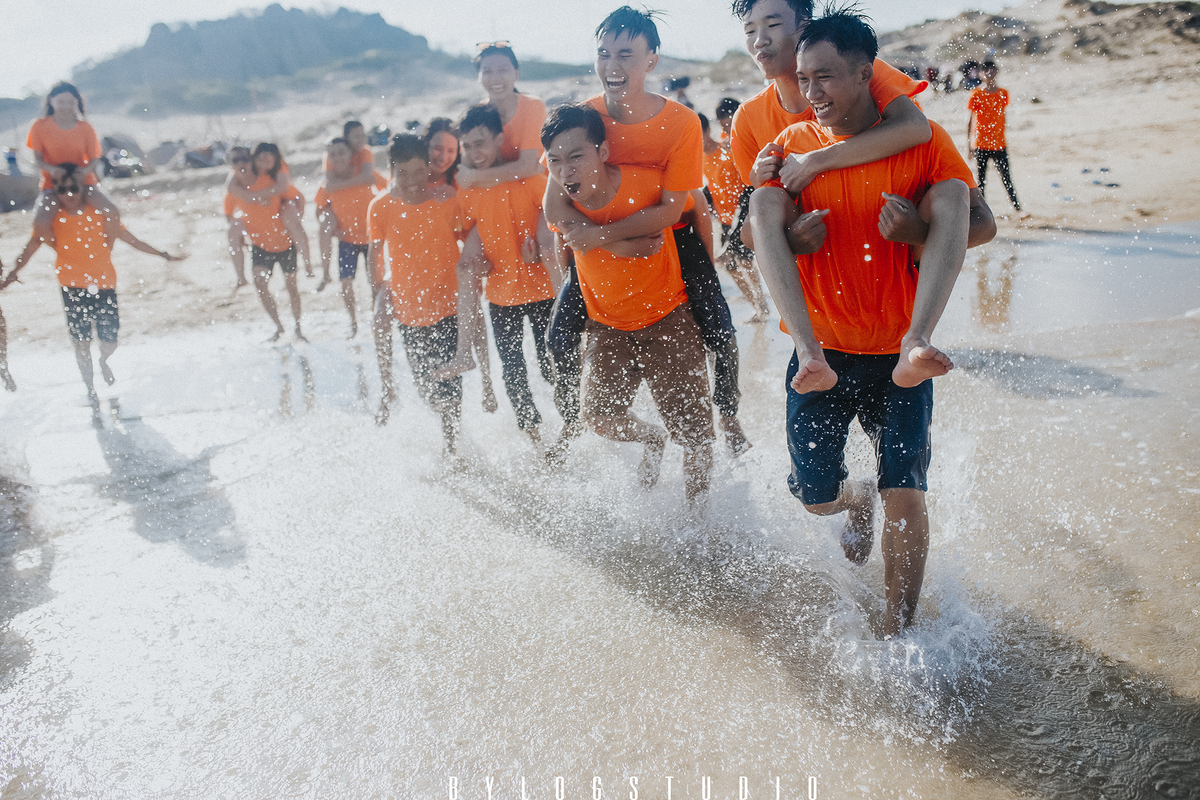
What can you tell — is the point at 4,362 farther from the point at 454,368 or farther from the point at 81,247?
the point at 454,368

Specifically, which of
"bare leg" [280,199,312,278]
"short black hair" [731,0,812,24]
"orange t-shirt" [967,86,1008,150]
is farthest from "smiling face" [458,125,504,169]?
"orange t-shirt" [967,86,1008,150]

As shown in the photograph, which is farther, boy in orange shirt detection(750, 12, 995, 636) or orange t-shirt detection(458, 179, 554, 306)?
orange t-shirt detection(458, 179, 554, 306)

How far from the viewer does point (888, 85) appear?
2.29 metres

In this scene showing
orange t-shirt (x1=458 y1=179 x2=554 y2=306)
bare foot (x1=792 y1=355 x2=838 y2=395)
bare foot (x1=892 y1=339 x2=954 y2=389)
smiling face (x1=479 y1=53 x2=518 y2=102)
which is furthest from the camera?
smiling face (x1=479 y1=53 x2=518 y2=102)

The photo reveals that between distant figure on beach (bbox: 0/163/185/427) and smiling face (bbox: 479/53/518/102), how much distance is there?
2.88m

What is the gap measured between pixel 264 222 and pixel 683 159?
16.8 feet

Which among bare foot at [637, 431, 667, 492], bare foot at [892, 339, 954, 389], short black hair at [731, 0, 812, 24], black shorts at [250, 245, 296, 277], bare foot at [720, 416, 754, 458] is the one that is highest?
short black hair at [731, 0, 812, 24]


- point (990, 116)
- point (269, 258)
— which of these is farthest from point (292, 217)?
point (990, 116)

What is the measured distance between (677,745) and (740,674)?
0.36 metres

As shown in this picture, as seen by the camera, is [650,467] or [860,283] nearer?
[860,283]

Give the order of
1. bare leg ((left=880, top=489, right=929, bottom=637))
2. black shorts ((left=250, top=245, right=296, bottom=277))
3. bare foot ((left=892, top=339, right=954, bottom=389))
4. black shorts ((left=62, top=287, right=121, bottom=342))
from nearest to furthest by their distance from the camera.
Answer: bare foot ((left=892, top=339, right=954, bottom=389)) → bare leg ((left=880, top=489, right=929, bottom=637)) → black shorts ((left=62, top=287, right=121, bottom=342)) → black shorts ((left=250, top=245, right=296, bottom=277))

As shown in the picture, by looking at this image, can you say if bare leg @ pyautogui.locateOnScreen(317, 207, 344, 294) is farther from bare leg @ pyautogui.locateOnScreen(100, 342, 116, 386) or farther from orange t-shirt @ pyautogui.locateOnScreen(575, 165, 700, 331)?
orange t-shirt @ pyautogui.locateOnScreen(575, 165, 700, 331)

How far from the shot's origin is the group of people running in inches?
83.8

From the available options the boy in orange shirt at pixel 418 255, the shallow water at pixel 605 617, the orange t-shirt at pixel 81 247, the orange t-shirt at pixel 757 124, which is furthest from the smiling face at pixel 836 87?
the orange t-shirt at pixel 81 247
